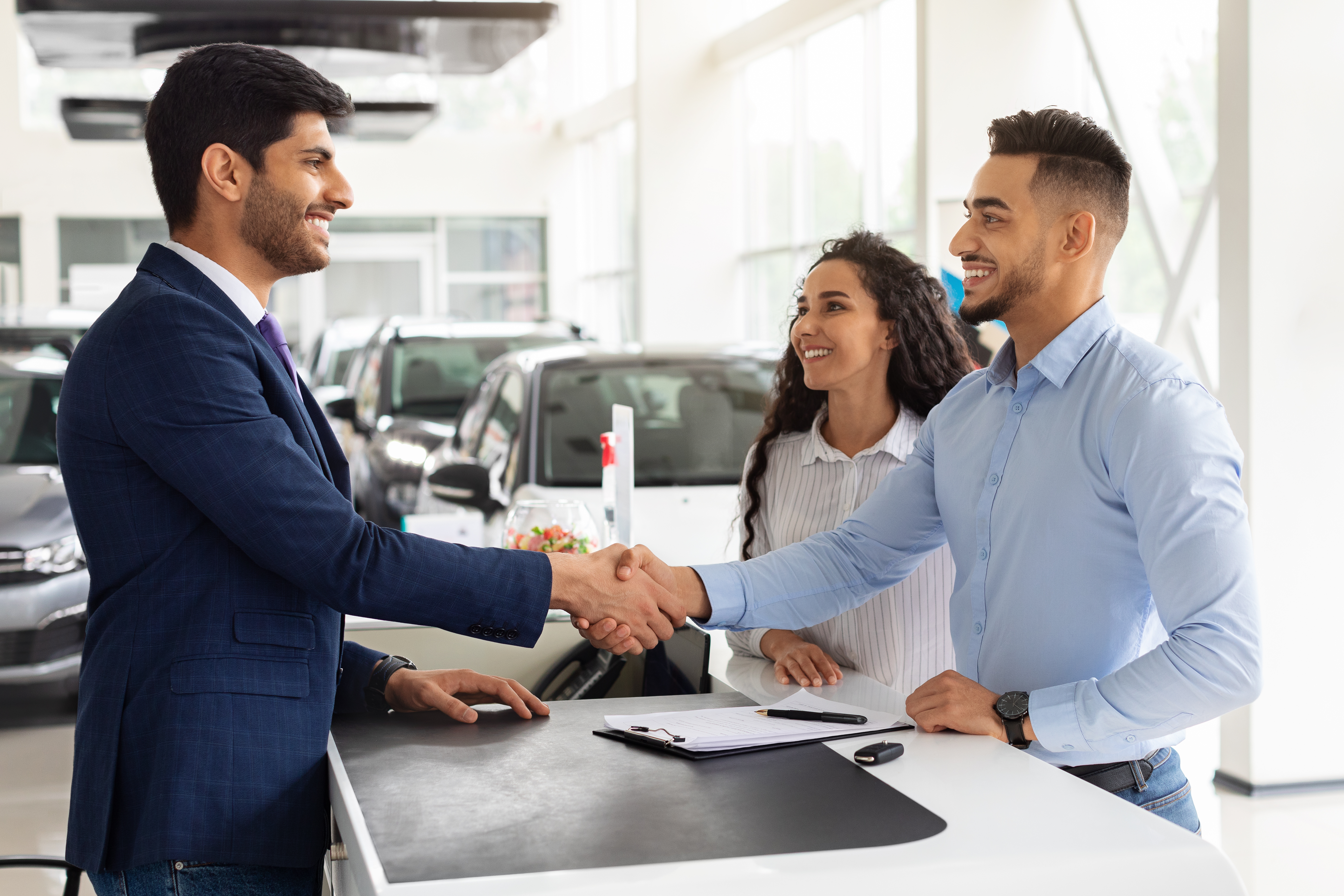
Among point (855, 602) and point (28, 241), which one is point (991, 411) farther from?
point (28, 241)

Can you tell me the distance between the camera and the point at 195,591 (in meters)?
1.68

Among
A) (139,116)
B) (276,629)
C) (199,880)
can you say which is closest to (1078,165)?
(276,629)

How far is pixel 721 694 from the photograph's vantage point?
218cm

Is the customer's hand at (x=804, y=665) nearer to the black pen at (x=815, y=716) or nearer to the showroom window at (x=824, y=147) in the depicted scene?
the black pen at (x=815, y=716)

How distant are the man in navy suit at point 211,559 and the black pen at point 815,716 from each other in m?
0.44

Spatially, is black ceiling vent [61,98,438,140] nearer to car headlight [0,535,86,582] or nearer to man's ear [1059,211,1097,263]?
car headlight [0,535,86,582]

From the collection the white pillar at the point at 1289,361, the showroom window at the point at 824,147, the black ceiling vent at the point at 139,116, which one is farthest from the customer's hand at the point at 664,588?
the black ceiling vent at the point at 139,116

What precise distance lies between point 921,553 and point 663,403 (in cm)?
285

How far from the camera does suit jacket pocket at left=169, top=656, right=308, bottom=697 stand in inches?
65.0

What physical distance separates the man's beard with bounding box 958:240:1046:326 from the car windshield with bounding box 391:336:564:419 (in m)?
5.96

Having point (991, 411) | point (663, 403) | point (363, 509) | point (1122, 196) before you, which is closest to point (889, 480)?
point (991, 411)

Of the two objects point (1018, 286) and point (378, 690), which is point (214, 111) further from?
point (1018, 286)

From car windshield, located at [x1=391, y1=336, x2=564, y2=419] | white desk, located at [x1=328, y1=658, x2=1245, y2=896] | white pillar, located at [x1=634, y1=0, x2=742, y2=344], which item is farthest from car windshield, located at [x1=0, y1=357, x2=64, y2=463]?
white pillar, located at [x1=634, y1=0, x2=742, y2=344]

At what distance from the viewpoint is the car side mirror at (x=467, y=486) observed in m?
4.80
